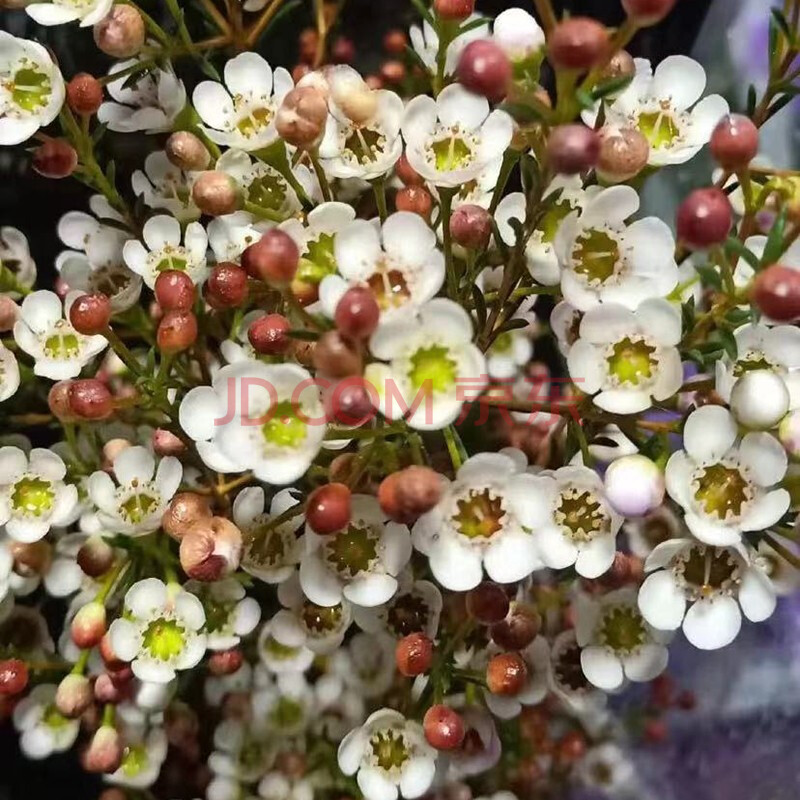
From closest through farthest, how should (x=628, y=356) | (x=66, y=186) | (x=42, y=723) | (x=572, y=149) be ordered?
(x=572, y=149) → (x=628, y=356) → (x=42, y=723) → (x=66, y=186)

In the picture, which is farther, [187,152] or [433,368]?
[187,152]

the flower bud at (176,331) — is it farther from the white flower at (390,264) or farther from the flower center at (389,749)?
the flower center at (389,749)

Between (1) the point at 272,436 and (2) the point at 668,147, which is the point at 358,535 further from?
(2) the point at 668,147

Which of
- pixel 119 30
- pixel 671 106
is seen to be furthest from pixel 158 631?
pixel 671 106

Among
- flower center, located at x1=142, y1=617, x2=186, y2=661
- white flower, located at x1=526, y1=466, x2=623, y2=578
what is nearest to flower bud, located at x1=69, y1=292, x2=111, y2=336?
flower center, located at x1=142, y1=617, x2=186, y2=661

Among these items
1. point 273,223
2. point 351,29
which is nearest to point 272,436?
point 273,223

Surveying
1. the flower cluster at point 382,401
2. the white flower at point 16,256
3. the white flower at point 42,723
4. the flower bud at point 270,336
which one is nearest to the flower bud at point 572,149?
the flower cluster at point 382,401

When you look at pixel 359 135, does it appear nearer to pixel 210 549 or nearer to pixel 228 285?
pixel 228 285
